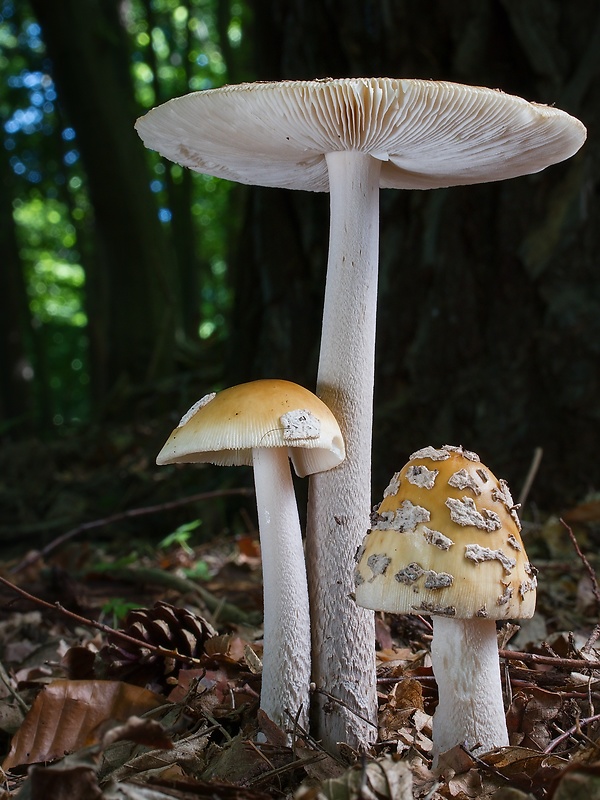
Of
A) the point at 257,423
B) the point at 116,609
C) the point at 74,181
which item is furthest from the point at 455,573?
the point at 74,181

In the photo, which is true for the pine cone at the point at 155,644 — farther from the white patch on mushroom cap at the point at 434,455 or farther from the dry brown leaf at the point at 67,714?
the white patch on mushroom cap at the point at 434,455

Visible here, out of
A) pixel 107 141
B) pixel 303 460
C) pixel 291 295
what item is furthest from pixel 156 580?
pixel 107 141

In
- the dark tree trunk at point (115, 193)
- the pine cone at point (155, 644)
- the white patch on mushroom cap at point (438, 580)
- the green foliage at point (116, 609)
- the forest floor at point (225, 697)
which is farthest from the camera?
the dark tree trunk at point (115, 193)

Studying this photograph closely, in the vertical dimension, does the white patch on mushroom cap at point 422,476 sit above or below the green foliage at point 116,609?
above

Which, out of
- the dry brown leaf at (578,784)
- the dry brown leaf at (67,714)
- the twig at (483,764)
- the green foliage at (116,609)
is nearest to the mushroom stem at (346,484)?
the twig at (483,764)

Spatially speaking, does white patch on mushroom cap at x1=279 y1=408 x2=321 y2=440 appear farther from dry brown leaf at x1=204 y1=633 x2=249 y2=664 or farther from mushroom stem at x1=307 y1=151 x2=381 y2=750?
dry brown leaf at x1=204 y1=633 x2=249 y2=664

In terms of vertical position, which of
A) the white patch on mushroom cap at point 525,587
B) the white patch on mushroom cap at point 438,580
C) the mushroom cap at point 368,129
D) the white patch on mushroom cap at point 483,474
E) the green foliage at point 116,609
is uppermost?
the mushroom cap at point 368,129

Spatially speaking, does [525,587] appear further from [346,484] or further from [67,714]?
[67,714]
